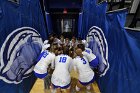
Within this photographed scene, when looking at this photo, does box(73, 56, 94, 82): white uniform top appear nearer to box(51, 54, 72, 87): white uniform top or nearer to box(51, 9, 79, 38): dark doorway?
box(51, 54, 72, 87): white uniform top

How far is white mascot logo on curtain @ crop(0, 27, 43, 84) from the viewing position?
9.05ft

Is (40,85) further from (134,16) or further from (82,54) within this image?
(134,16)

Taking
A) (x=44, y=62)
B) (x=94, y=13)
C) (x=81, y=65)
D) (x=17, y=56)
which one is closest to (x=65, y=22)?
(x=94, y=13)

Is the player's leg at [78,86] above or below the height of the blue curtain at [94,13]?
below

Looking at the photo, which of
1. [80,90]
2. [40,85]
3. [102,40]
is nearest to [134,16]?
[102,40]

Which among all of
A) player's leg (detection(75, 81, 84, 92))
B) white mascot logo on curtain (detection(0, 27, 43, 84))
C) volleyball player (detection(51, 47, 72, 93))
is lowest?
player's leg (detection(75, 81, 84, 92))

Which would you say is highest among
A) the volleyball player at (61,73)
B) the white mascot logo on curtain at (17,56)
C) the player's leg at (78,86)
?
the white mascot logo on curtain at (17,56)

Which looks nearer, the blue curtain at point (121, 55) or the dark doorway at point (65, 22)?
the blue curtain at point (121, 55)

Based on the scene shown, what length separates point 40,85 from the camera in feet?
14.5

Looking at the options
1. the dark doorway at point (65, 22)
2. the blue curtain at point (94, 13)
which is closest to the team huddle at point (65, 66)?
the blue curtain at point (94, 13)

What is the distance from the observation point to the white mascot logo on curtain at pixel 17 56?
2.76 metres

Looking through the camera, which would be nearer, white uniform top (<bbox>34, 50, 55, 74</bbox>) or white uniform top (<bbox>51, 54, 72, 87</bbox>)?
white uniform top (<bbox>51, 54, 72, 87</bbox>)

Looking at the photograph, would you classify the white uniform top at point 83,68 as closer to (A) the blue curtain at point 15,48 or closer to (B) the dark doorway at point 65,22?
(A) the blue curtain at point 15,48

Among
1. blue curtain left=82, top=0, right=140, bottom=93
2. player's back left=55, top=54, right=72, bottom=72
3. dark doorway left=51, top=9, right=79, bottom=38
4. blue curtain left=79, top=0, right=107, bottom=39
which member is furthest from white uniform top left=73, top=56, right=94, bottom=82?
dark doorway left=51, top=9, right=79, bottom=38
